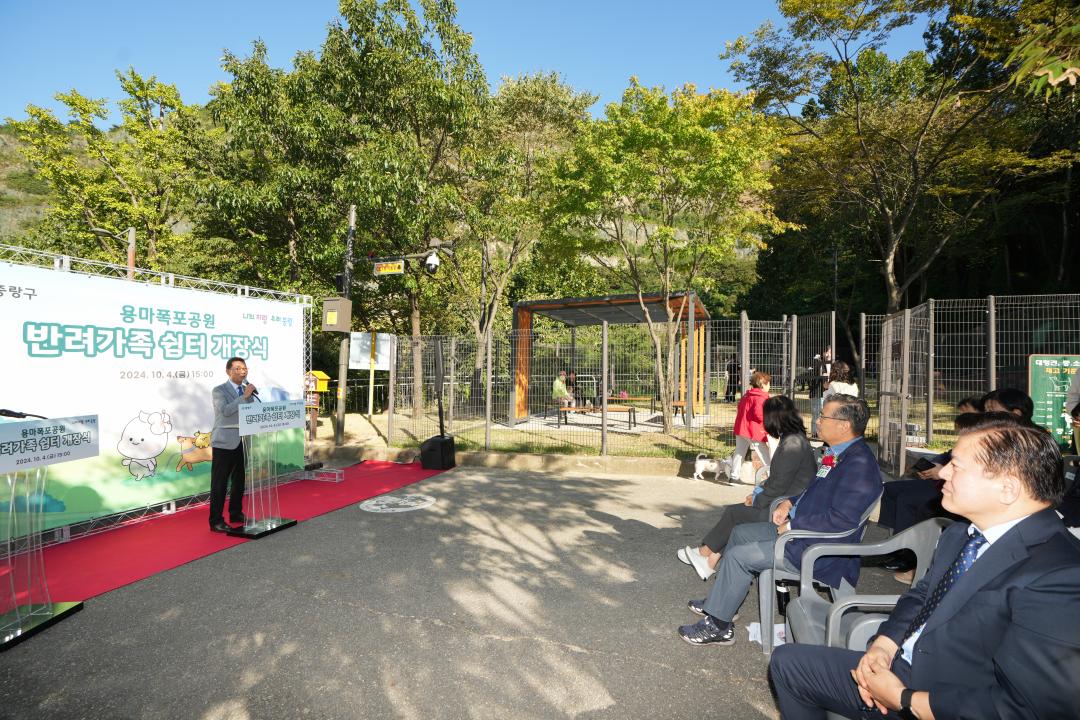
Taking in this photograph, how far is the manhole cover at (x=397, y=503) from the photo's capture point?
6.53 m

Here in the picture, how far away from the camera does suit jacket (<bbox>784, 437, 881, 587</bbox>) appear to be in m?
3.07

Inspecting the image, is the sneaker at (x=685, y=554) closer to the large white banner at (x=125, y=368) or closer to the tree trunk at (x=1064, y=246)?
the large white banner at (x=125, y=368)

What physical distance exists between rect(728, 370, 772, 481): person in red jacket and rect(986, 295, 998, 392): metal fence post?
4.00m

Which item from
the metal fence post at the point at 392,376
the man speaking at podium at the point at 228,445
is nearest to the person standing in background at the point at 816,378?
the metal fence post at the point at 392,376

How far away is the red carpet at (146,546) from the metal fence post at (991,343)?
931 cm

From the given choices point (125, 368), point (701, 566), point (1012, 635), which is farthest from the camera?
point (125, 368)

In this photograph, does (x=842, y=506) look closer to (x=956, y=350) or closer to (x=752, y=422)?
(x=752, y=422)

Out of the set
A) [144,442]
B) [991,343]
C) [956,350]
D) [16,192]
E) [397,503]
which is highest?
[16,192]

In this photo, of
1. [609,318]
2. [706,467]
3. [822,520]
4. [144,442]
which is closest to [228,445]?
[144,442]

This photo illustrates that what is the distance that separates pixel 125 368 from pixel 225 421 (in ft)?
4.44

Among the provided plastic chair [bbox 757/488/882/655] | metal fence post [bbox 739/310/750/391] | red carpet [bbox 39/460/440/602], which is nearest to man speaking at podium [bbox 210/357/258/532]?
red carpet [bbox 39/460/440/602]

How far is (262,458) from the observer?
5840 millimetres

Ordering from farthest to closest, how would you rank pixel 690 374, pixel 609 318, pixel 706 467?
pixel 609 318
pixel 690 374
pixel 706 467

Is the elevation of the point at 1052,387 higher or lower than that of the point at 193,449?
higher
